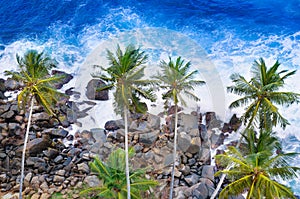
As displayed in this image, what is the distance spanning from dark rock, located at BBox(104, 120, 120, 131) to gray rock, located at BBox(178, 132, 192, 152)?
6161 mm

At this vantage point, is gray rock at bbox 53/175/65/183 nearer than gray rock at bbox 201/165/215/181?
Yes

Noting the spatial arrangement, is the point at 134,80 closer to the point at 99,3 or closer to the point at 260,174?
the point at 260,174

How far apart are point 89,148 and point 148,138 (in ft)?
17.3

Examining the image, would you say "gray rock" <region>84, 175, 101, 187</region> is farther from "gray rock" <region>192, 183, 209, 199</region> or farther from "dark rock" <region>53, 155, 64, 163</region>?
"gray rock" <region>192, 183, 209, 199</region>

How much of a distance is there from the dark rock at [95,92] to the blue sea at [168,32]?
2.19m

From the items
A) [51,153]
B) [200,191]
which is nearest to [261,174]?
[200,191]

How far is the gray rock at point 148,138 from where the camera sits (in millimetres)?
33188

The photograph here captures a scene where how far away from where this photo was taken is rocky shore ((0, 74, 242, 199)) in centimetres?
2975

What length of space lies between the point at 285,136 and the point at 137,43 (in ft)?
67.2

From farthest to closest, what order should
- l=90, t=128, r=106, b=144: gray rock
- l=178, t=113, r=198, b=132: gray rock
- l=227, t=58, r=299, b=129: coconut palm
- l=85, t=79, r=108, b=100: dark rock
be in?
l=85, t=79, r=108, b=100: dark rock, l=178, t=113, r=198, b=132: gray rock, l=90, t=128, r=106, b=144: gray rock, l=227, t=58, r=299, b=129: coconut palm

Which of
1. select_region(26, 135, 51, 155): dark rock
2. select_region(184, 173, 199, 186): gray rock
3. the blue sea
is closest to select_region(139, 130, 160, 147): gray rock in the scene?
select_region(184, 173, 199, 186): gray rock

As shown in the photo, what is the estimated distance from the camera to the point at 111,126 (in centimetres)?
3544

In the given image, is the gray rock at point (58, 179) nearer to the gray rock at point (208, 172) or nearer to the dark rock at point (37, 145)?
the dark rock at point (37, 145)

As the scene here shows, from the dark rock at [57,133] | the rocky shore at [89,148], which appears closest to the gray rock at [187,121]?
the rocky shore at [89,148]
